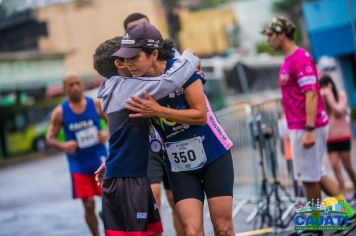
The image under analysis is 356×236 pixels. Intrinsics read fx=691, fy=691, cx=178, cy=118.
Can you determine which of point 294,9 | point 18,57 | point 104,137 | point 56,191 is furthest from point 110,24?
point 104,137

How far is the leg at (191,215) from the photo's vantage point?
4633 mm

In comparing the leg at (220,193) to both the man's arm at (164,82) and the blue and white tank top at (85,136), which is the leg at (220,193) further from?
the blue and white tank top at (85,136)

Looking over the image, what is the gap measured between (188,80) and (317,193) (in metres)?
2.69

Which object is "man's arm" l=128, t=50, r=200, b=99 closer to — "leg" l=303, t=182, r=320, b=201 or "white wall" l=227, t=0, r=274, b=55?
"leg" l=303, t=182, r=320, b=201

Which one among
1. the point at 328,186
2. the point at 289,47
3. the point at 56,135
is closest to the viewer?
the point at 289,47

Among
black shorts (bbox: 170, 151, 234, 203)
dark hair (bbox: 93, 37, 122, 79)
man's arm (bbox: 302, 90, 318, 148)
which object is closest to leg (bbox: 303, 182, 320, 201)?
man's arm (bbox: 302, 90, 318, 148)

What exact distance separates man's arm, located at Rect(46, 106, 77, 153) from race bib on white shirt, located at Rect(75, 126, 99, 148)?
0.07m

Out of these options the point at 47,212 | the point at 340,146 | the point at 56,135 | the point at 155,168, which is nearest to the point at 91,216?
the point at 56,135

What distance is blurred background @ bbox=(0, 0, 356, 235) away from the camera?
34.0ft

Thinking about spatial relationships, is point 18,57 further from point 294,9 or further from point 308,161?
point 308,161

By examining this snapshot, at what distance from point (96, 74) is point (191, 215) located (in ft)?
143

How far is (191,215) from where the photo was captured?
4.70 meters

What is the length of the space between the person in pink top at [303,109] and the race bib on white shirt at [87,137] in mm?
2187

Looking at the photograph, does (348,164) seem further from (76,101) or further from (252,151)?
(76,101)
